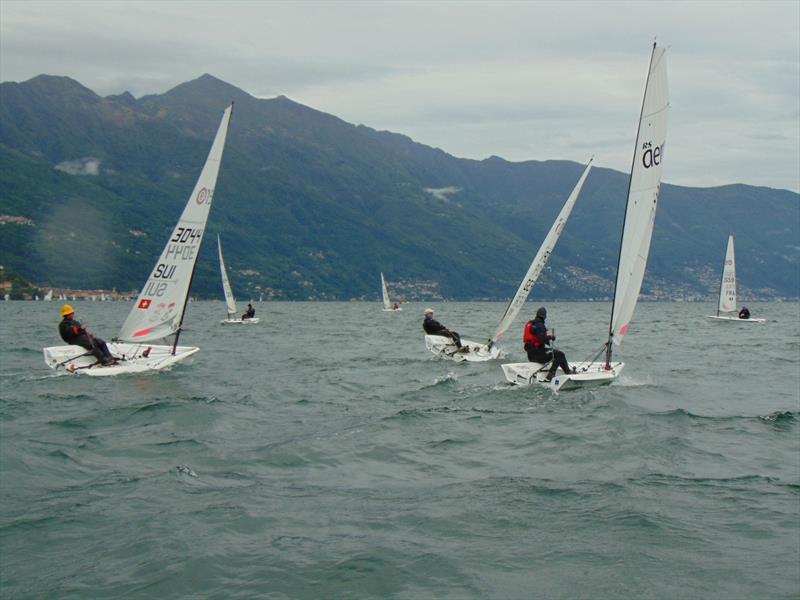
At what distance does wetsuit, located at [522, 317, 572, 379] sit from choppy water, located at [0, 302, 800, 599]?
0.95 m

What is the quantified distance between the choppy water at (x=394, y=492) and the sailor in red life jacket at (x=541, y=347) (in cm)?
95

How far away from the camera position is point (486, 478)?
10.9 meters

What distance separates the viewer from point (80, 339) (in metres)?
20.7

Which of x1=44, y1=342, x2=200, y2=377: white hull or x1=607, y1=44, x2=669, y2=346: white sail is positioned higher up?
x1=607, y1=44, x2=669, y2=346: white sail

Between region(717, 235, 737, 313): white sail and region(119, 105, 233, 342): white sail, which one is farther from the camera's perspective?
region(717, 235, 737, 313): white sail

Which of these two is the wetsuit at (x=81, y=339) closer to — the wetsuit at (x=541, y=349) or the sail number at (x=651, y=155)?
the wetsuit at (x=541, y=349)

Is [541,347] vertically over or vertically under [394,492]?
over

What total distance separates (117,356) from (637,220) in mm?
13423

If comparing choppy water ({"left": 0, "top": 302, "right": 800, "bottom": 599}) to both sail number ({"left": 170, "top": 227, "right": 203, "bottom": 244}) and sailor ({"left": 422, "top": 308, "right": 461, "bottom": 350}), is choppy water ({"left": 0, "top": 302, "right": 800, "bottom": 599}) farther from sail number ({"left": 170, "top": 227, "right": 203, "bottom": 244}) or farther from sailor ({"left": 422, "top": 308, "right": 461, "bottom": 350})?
sailor ({"left": 422, "top": 308, "right": 461, "bottom": 350})

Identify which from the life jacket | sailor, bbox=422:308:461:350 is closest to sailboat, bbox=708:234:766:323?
sailor, bbox=422:308:461:350

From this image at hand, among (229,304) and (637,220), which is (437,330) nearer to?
(637,220)

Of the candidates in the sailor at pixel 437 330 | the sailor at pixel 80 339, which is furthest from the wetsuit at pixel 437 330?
the sailor at pixel 80 339

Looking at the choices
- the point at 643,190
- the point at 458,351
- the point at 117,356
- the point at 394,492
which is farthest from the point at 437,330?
the point at 394,492

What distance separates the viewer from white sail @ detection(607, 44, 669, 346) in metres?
18.6
